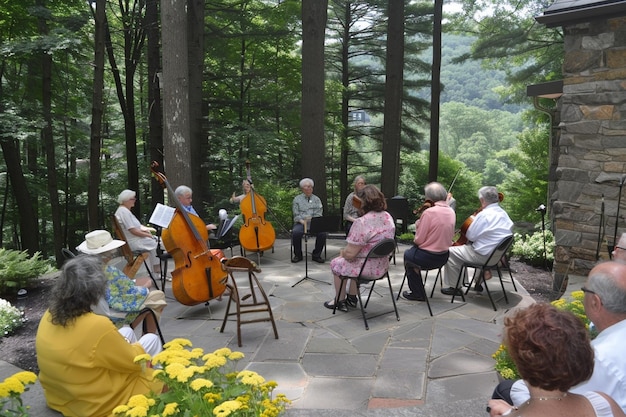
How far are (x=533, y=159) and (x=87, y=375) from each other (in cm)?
1662

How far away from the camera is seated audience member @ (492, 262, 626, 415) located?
204cm

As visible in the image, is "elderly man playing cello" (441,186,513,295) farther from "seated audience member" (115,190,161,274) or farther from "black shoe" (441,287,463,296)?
"seated audience member" (115,190,161,274)

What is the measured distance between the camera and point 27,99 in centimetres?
1147

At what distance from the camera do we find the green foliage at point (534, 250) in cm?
768

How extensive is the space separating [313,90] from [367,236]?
15.7 ft

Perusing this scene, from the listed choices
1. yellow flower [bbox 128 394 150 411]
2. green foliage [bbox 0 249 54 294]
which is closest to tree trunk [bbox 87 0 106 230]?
green foliage [bbox 0 249 54 294]

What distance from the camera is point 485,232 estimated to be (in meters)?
5.37

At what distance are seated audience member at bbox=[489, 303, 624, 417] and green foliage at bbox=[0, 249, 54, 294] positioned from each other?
5829 mm

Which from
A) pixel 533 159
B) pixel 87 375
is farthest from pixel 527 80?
pixel 87 375

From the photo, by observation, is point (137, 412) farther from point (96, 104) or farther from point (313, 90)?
point (96, 104)

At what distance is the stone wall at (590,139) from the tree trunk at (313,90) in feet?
14.1

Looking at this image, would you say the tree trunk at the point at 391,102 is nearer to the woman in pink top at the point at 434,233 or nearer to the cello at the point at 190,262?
the woman in pink top at the point at 434,233

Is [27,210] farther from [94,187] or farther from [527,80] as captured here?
[527,80]

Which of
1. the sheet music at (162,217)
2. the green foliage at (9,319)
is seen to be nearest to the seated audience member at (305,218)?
the sheet music at (162,217)
